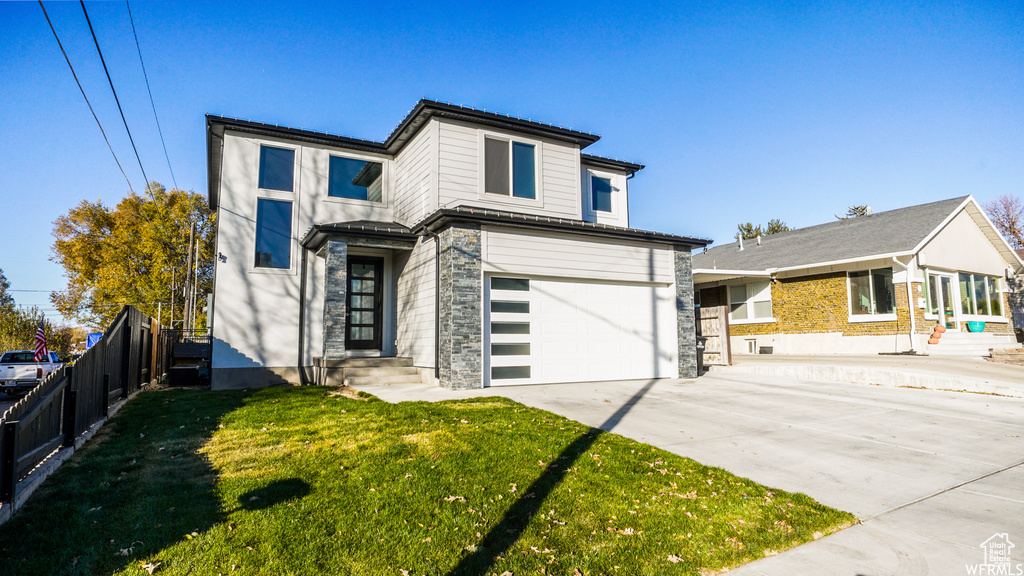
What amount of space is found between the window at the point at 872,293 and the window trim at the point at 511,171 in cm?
1239

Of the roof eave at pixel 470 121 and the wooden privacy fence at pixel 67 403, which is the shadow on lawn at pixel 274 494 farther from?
the roof eave at pixel 470 121

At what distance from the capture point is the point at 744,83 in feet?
48.3

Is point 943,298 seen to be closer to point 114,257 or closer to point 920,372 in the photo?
point 920,372

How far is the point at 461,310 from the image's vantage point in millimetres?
10195

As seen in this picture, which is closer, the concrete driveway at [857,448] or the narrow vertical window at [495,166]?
the concrete driveway at [857,448]

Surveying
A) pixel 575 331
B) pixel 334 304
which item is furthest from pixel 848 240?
pixel 334 304

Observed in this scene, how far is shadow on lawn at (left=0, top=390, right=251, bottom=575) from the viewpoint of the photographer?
3113mm

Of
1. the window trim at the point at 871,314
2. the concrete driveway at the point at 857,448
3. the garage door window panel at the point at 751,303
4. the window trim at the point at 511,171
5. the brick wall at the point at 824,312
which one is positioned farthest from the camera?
the garage door window panel at the point at 751,303

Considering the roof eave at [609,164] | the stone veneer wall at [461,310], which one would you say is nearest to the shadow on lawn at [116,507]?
the stone veneer wall at [461,310]

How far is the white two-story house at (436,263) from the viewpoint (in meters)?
10.8

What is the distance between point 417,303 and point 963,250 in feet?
66.2

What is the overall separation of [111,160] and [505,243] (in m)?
9.26

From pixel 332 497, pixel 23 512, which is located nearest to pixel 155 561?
pixel 332 497

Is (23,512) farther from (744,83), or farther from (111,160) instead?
(744,83)
